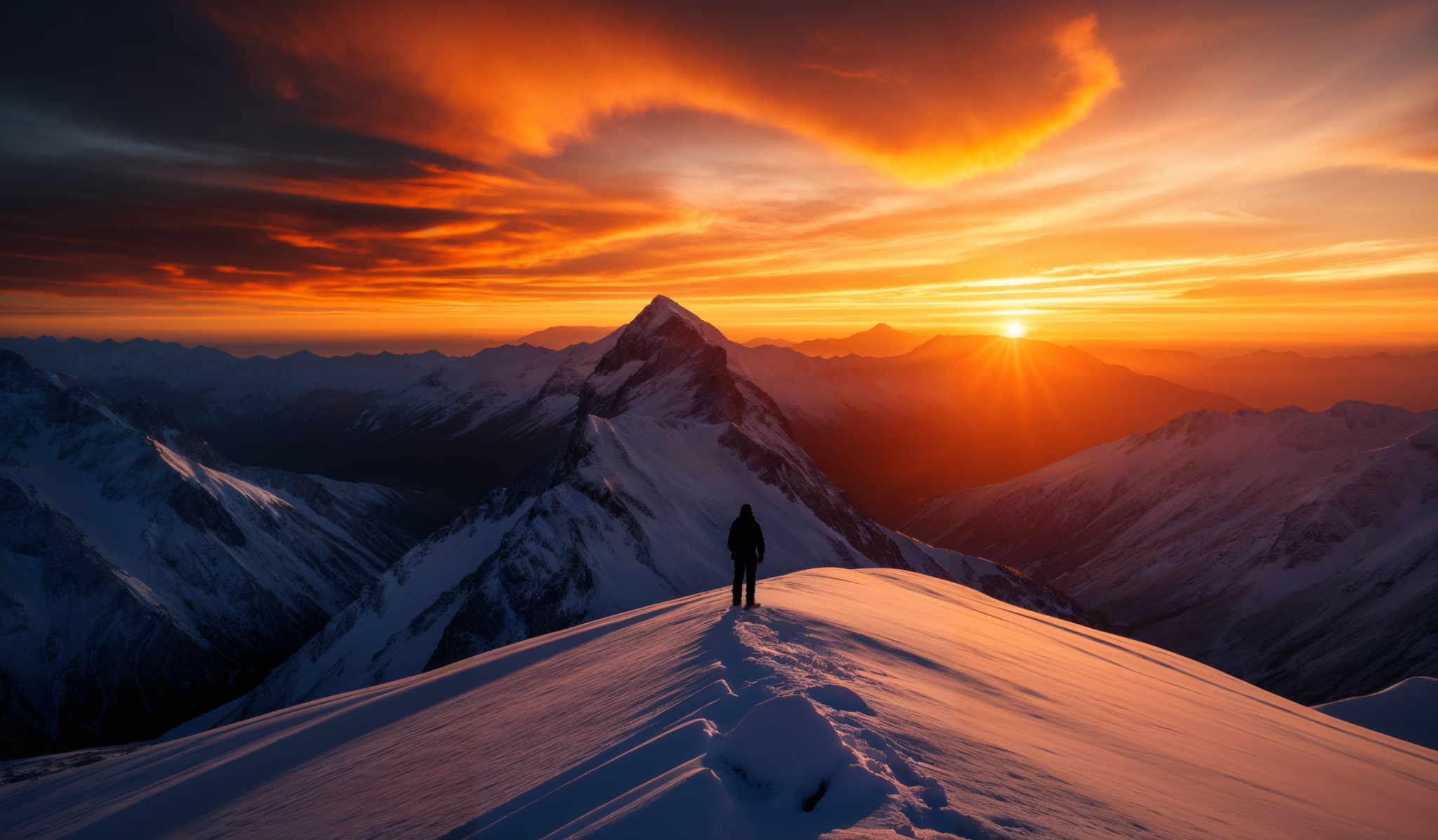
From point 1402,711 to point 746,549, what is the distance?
125 ft

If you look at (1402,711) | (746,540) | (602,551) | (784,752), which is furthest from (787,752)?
(602,551)

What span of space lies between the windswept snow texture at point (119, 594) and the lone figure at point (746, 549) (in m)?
186

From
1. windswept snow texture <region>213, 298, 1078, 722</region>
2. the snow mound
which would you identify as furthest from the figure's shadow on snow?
windswept snow texture <region>213, 298, 1078, 722</region>

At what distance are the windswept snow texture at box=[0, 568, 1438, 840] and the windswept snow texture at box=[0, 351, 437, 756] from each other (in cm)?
17731

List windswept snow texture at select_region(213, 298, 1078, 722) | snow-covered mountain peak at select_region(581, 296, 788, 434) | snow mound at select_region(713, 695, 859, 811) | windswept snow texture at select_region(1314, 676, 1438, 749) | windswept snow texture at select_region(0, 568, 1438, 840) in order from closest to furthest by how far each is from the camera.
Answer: snow mound at select_region(713, 695, 859, 811), windswept snow texture at select_region(0, 568, 1438, 840), windswept snow texture at select_region(1314, 676, 1438, 749), windswept snow texture at select_region(213, 298, 1078, 722), snow-covered mountain peak at select_region(581, 296, 788, 434)

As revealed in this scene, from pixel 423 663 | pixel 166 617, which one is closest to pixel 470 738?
pixel 423 663

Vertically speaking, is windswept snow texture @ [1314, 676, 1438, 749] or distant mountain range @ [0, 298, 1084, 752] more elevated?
windswept snow texture @ [1314, 676, 1438, 749]

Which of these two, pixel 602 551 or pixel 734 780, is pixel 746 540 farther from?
pixel 602 551

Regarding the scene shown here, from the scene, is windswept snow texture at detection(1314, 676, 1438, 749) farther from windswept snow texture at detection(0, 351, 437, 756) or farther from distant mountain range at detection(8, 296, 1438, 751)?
windswept snow texture at detection(0, 351, 437, 756)

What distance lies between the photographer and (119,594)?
506 ft

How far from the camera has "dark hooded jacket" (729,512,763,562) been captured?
598 inches

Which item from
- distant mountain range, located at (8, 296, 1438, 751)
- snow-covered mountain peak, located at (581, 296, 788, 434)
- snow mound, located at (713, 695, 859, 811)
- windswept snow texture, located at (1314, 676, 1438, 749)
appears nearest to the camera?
snow mound, located at (713, 695, 859, 811)

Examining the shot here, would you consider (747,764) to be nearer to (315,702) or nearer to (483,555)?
(315,702)

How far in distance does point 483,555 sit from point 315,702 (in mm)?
83684
